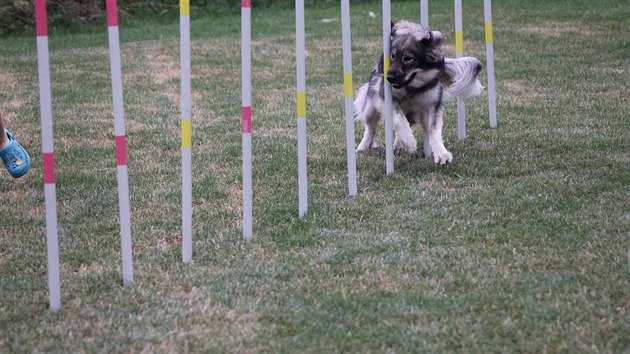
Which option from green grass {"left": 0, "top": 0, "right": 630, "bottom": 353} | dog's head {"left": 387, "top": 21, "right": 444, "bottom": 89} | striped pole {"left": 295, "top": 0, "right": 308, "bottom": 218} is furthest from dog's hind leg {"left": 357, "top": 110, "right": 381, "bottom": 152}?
striped pole {"left": 295, "top": 0, "right": 308, "bottom": 218}

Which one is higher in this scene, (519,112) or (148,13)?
(148,13)

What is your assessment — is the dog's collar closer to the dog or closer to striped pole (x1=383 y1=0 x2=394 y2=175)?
the dog

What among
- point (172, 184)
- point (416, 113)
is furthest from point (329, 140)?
point (172, 184)

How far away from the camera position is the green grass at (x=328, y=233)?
352 centimetres

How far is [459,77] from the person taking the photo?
6637 mm

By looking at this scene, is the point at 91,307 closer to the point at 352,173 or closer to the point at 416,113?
the point at 352,173

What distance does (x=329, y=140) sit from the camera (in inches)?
282

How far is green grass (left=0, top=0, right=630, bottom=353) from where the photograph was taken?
11.5ft

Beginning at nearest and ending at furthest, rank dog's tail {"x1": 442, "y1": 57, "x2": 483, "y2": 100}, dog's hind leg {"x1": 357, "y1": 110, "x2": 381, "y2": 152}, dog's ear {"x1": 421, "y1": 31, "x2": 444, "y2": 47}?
1. dog's ear {"x1": 421, "y1": 31, "x2": 444, "y2": 47}
2. dog's tail {"x1": 442, "y1": 57, "x2": 483, "y2": 100}
3. dog's hind leg {"x1": 357, "y1": 110, "x2": 381, "y2": 152}

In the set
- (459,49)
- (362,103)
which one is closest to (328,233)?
(362,103)

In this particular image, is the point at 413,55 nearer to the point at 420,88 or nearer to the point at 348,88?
the point at 420,88

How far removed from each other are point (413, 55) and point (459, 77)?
0.65m

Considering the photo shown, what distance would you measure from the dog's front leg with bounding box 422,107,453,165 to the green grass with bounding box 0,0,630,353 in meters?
0.09

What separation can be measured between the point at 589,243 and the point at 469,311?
3.59ft
